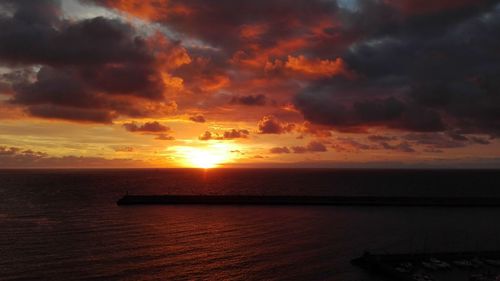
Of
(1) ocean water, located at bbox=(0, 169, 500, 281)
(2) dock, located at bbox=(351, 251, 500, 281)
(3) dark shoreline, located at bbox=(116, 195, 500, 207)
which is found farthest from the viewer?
(3) dark shoreline, located at bbox=(116, 195, 500, 207)

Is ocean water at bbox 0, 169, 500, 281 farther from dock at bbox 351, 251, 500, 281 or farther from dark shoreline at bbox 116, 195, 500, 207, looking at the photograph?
dark shoreline at bbox 116, 195, 500, 207

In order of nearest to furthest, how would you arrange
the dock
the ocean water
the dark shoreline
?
1. the dock
2. the ocean water
3. the dark shoreline

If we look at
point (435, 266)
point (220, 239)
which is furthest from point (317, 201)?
point (435, 266)

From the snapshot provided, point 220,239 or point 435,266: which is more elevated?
point 220,239

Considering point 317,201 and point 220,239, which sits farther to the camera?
point 317,201

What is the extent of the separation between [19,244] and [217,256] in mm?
33902

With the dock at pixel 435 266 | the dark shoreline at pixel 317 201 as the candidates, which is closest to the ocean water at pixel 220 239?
the dock at pixel 435 266

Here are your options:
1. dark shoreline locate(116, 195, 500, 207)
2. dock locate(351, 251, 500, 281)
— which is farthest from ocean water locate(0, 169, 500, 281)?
dark shoreline locate(116, 195, 500, 207)

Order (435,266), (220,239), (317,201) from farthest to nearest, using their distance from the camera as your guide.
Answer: (317,201)
(220,239)
(435,266)

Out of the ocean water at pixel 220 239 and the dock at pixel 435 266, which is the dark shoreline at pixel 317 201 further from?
the dock at pixel 435 266

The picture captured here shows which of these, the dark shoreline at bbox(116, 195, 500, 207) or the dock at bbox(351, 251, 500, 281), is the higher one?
the dark shoreline at bbox(116, 195, 500, 207)

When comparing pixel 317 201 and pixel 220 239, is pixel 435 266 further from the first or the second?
pixel 317 201

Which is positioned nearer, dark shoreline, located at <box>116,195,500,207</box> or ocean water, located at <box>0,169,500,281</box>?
ocean water, located at <box>0,169,500,281</box>

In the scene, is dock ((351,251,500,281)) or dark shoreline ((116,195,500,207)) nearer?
dock ((351,251,500,281))
